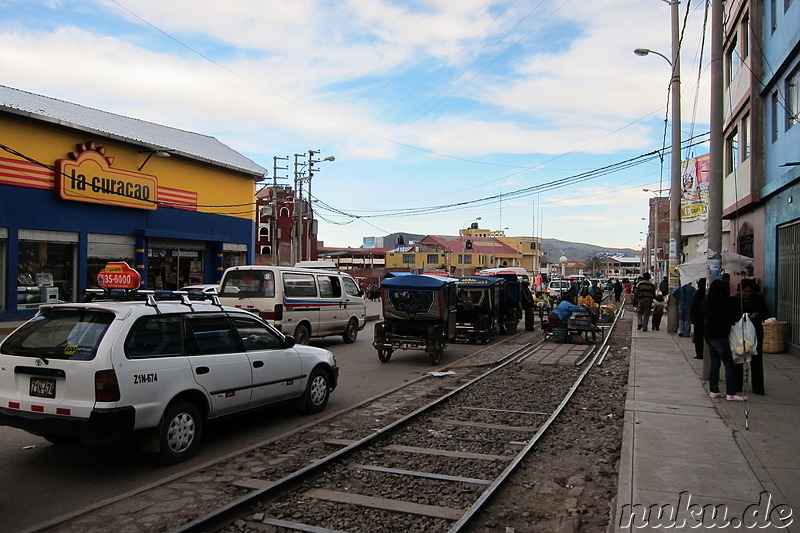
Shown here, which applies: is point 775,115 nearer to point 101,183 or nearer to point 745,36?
point 745,36

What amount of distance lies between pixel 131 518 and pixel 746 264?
48.7 feet

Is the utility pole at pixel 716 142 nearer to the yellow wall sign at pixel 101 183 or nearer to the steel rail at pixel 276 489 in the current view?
the steel rail at pixel 276 489

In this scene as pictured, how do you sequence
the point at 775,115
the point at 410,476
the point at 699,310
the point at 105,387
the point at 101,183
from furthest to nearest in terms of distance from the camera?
the point at 101,183 → the point at 775,115 → the point at 699,310 → the point at 410,476 → the point at 105,387

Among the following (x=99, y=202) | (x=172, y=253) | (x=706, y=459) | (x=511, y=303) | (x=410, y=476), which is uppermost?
(x=99, y=202)

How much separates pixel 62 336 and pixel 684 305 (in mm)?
17277

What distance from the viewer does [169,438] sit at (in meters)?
6.12

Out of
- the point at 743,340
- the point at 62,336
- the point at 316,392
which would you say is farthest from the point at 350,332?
the point at 62,336

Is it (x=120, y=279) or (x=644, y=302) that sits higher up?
(x=120, y=279)

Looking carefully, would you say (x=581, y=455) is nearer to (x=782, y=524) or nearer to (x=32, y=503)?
(x=782, y=524)

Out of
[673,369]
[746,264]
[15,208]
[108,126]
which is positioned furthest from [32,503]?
[108,126]

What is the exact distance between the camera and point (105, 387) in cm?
554

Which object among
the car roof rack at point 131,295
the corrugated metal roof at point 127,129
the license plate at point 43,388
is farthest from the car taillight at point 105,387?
the corrugated metal roof at point 127,129

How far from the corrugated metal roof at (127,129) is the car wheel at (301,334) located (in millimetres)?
12374

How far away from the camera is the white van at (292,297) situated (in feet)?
47.1
